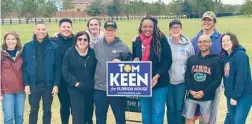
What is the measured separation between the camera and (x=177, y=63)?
7.03 metres

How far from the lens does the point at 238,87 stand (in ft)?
21.2

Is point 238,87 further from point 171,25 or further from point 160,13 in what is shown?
point 160,13

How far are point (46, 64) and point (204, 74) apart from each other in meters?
2.54

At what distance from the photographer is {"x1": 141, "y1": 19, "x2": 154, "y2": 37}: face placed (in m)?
6.75

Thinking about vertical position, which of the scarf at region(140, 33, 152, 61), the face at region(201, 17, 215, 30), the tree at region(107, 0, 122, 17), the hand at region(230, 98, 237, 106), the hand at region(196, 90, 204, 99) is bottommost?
the hand at region(230, 98, 237, 106)

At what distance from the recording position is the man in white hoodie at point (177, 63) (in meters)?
7.01

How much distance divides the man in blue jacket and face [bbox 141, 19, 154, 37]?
1525 millimetres

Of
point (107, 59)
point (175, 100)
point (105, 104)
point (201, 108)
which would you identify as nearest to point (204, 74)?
point (201, 108)

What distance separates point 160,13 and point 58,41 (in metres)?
125

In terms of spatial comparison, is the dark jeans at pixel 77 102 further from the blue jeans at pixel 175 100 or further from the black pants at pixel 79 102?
the blue jeans at pixel 175 100

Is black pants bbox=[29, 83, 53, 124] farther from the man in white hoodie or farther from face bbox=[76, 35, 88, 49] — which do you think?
the man in white hoodie

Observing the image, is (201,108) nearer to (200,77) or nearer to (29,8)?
(200,77)

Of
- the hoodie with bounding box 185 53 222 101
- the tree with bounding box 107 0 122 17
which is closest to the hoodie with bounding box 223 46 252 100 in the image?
the hoodie with bounding box 185 53 222 101

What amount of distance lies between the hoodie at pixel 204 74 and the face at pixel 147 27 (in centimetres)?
78
